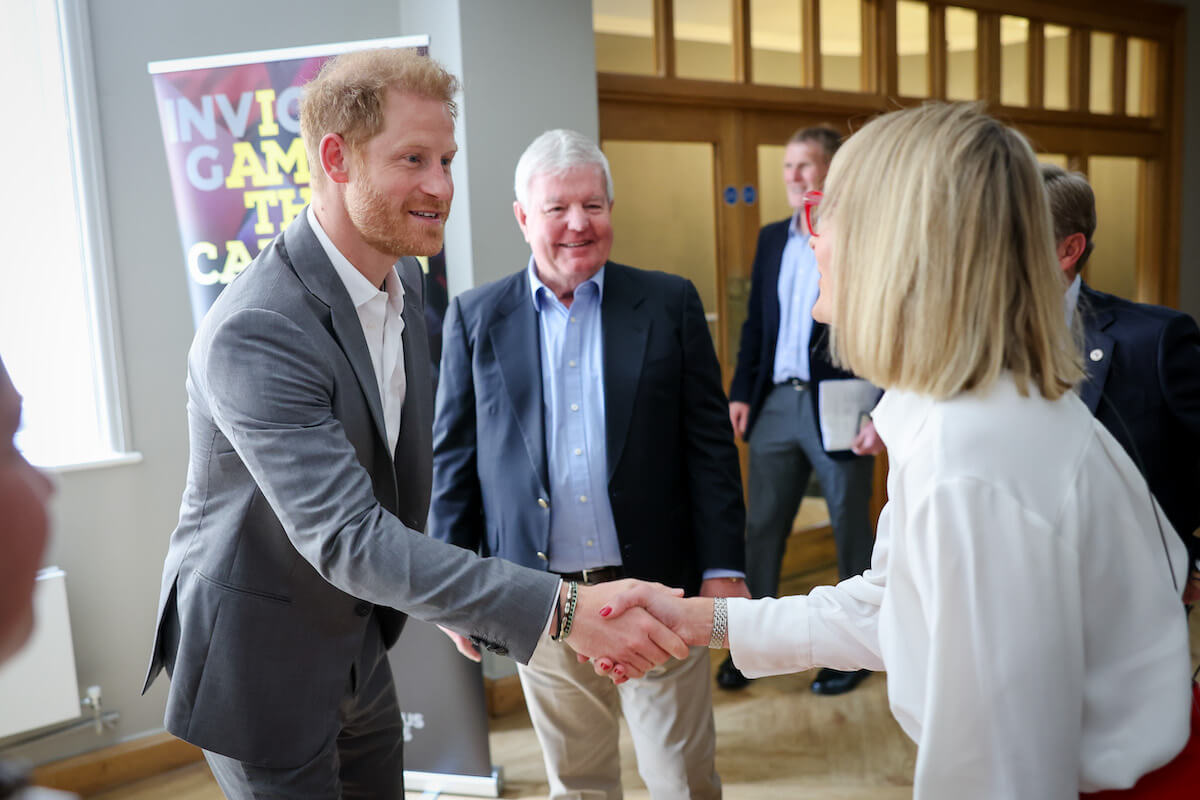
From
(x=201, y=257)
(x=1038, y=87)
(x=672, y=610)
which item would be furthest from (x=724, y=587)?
(x=1038, y=87)

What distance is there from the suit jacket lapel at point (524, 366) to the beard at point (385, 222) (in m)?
0.61

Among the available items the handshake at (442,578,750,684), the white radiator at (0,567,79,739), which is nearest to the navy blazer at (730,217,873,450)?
the handshake at (442,578,750,684)

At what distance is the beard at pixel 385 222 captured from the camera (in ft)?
5.07

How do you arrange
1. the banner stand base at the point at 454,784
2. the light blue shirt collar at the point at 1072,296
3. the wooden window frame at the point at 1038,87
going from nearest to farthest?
the light blue shirt collar at the point at 1072,296, the banner stand base at the point at 454,784, the wooden window frame at the point at 1038,87

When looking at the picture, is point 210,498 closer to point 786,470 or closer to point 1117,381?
point 1117,381

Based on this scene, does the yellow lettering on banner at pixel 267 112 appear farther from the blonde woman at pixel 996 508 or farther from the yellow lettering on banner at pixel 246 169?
the blonde woman at pixel 996 508

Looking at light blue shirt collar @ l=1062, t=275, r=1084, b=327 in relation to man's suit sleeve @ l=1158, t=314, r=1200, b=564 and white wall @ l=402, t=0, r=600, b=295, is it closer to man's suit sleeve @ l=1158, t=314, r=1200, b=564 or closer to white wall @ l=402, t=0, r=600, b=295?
man's suit sleeve @ l=1158, t=314, r=1200, b=564

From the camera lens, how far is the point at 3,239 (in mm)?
2980

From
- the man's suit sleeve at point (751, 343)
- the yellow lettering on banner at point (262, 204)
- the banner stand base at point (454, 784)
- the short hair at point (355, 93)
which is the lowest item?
the banner stand base at point (454, 784)

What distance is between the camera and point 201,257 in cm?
282

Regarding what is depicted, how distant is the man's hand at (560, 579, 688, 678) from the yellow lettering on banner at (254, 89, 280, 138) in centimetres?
178

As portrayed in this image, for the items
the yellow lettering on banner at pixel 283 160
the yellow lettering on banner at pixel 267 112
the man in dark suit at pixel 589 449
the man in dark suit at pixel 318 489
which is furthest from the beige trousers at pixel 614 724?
the yellow lettering on banner at pixel 267 112

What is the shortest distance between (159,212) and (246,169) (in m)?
0.47

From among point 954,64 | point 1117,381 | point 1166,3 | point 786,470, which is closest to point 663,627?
point 1117,381
